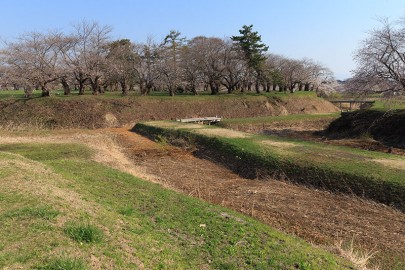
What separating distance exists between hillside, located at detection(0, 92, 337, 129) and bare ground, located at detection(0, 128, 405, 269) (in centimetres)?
1687

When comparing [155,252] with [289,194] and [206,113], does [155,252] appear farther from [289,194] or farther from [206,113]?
[206,113]

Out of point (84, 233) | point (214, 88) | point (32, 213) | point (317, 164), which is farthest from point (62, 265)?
point (214, 88)

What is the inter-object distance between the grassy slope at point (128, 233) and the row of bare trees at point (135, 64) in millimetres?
27221

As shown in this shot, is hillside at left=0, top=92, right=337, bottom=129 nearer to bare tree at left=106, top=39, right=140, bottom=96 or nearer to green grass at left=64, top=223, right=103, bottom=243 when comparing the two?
bare tree at left=106, top=39, right=140, bottom=96

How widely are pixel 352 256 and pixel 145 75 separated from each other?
3696 cm

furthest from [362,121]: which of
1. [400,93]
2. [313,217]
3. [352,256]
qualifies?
[352,256]

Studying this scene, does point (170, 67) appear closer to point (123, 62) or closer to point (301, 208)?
point (123, 62)

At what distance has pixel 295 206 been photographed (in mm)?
9898

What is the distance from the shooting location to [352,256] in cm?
666

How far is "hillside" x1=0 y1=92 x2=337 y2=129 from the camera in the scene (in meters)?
30.3

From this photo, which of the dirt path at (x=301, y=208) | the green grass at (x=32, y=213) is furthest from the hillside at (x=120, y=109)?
the green grass at (x=32, y=213)

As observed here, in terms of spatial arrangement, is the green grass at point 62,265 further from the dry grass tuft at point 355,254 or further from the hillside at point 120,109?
the hillside at point 120,109

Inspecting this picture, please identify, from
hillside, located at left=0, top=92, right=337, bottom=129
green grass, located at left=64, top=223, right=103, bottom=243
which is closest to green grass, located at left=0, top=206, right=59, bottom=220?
green grass, located at left=64, top=223, right=103, bottom=243

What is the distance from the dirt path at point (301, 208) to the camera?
7.86 metres
